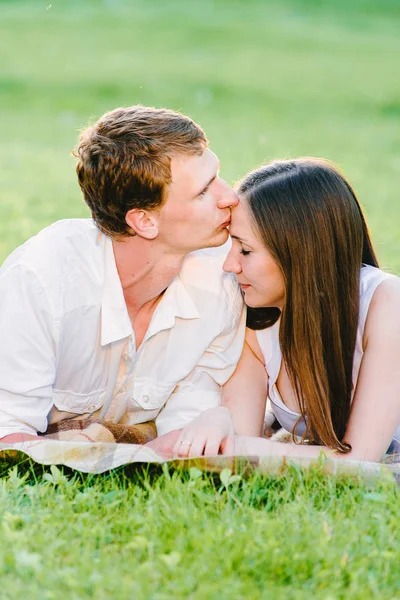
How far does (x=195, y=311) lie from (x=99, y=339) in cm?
49

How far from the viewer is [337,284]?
13.9 feet

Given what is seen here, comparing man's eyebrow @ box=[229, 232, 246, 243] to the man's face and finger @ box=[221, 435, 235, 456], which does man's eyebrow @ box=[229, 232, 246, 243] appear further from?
finger @ box=[221, 435, 235, 456]

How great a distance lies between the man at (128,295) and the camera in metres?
4.05

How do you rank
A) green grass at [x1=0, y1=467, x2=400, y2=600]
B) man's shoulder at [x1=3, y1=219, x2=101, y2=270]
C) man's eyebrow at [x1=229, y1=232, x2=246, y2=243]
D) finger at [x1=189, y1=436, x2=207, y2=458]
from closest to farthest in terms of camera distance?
green grass at [x1=0, y1=467, x2=400, y2=600] < finger at [x1=189, y1=436, x2=207, y2=458] < man's shoulder at [x1=3, y1=219, x2=101, y2=270] < man's eyebrow at [x1=229, y1=232, x2=246, y2=243]

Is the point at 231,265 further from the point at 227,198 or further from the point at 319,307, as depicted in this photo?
the point at 319,307

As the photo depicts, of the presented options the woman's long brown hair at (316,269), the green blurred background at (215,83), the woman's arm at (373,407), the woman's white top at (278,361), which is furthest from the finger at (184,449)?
the green blurred background at (215,83)

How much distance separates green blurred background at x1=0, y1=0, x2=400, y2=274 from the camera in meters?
14.1

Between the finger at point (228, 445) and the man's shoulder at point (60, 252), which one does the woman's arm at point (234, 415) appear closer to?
the finger at point (228, 445)

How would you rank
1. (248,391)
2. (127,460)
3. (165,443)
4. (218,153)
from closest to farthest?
1. (127,460)
2. (165,443)
3. (248,391)
4. (218,153)

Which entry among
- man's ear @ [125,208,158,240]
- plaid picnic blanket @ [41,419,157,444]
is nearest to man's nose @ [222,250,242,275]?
man's ear @ [125,208,158,240]

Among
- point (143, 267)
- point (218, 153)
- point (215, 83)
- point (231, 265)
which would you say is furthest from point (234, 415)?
point (215, 83)

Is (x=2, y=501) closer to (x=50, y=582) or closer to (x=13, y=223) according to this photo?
(x=50, y=582)

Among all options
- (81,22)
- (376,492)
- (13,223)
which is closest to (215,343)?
(376,492)

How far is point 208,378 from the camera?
4.60 metres
